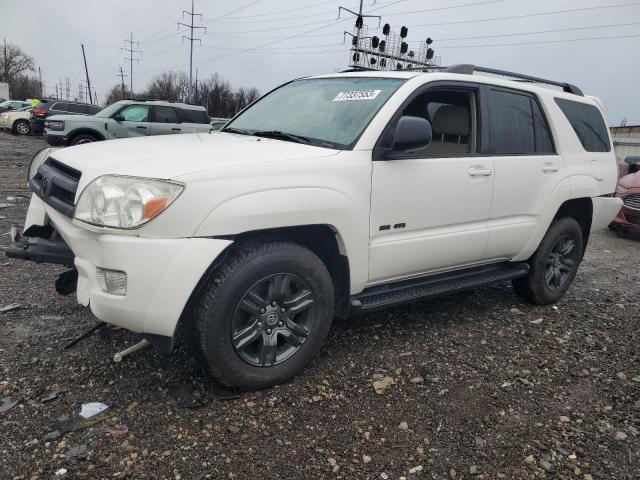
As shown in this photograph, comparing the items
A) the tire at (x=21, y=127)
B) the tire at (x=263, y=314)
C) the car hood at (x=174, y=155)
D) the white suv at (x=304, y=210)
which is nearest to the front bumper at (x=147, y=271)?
the white suv at (x=304, y=210)

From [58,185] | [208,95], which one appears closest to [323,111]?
[58,185]

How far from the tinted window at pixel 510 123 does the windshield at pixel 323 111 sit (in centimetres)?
92

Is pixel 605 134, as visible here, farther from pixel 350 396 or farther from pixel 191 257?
pixel 191 257

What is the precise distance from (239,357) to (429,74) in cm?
219

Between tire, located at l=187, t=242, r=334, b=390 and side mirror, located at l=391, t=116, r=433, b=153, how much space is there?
824 millimetres

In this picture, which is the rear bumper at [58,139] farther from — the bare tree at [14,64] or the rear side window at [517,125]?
the bare tree at [14,64]

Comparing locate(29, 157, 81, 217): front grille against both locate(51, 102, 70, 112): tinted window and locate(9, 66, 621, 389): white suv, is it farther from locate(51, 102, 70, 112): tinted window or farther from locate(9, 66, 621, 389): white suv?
locate(51, 102, 70, 112): tinted window

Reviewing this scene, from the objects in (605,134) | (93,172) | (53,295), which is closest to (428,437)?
(93,172)

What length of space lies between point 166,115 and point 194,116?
0.98 metres

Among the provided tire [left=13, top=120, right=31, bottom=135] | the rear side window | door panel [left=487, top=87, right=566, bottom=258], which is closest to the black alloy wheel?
door panel [left=487, top=87, right=566, bottom=258]

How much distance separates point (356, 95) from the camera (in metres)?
3.35

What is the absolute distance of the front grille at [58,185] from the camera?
8.38 ft

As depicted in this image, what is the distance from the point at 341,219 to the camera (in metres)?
2.85

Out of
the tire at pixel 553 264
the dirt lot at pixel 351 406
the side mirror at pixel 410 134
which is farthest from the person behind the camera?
the tire at pixel 553 264
